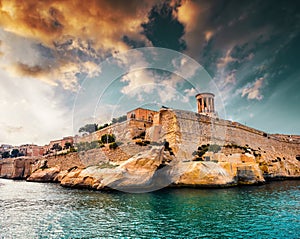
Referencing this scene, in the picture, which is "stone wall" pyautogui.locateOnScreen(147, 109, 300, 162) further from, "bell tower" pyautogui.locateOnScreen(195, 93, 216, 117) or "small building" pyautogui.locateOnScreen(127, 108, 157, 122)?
"bell tower" pyautogui.locateOnScreen(195, 93, 216, 117)

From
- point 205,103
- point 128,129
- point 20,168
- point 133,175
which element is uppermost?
point 205,103

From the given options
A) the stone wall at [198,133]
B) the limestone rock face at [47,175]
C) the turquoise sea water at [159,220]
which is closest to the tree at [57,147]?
the limestone rock face at [47,175]

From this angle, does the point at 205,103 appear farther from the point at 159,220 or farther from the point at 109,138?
the point at 159,220

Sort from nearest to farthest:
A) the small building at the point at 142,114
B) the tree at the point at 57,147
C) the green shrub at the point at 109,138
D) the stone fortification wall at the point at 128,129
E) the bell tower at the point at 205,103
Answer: the stone fortification wall at the point at 128,129 → the green shrub at the point at 109,138 → the small building at the point at 142,114 → the bell tower at the point at 205,103 → the tree at the point at 57,147

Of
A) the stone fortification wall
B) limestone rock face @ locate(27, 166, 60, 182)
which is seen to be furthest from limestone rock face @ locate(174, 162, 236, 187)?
limestone rock face @ locate(27, 166, 60, 182)

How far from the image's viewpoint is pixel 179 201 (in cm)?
1159

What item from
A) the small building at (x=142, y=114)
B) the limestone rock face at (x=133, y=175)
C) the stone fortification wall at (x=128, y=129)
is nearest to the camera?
the limestone rock face at (x=133, y=175)

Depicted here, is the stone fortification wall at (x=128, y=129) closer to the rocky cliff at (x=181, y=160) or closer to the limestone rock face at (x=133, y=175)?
the rocky cliff at (x=181, y=160)

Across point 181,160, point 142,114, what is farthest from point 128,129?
point 181,160

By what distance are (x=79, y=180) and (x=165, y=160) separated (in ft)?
26.0

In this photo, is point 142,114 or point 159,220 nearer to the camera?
point 159,220

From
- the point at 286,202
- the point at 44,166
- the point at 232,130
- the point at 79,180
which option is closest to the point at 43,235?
the point at 286,202

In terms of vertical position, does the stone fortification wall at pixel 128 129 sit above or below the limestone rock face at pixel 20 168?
above

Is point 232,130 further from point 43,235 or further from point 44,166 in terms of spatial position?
point 44,166
